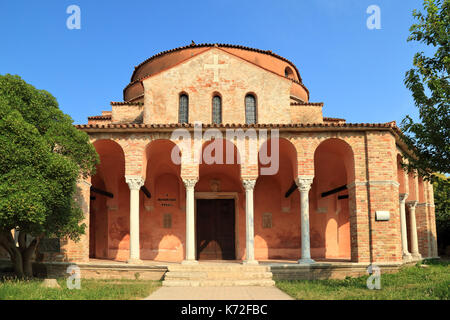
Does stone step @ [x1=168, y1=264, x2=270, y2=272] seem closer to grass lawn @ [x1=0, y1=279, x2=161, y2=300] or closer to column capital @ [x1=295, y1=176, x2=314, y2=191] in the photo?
grass lawn @ [x1=0, y1=279, x2=161, y2=300]

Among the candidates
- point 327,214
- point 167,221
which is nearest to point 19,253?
point 167,221

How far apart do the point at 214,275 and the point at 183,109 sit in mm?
7021

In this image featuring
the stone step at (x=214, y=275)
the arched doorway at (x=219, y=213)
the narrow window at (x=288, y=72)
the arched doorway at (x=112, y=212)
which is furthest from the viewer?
the narrow window at (x=288, y=72)

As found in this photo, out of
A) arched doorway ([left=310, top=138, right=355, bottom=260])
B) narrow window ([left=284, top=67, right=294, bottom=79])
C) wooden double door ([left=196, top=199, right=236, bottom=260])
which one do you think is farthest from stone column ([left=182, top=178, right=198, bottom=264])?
narrow window ([left=284, top=67, right=294, bottom=79])

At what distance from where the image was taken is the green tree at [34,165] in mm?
9711

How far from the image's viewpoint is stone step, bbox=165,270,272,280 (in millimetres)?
12375

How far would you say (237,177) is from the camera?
17953 mm

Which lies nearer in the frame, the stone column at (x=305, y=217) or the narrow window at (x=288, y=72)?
the stone column at (x=305, y=217)

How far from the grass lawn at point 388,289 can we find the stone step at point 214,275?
111 centimetres

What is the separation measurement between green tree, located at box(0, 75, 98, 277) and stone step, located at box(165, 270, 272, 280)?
3060mm

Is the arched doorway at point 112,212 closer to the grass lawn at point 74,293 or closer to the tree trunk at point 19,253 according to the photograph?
the tree trunk at point 19,253

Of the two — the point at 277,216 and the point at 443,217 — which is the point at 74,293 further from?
the point at 443,217

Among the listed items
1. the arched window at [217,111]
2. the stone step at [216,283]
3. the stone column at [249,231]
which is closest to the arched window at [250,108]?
the arched window at [217,111]
